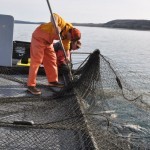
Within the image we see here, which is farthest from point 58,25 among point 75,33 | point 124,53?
point 124,53

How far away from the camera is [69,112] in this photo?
18.6ft

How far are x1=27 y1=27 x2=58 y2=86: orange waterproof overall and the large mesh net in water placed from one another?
305 mm

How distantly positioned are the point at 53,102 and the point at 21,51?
5.13 metres

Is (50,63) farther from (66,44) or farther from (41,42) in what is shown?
(66,44)

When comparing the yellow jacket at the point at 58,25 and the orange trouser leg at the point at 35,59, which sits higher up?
the yellow jacket at the point at 58,25

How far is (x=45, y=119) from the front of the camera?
541 centimetres

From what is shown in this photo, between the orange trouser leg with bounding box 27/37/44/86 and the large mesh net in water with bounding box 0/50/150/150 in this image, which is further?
the orange trouser leg with bounding box 27/37/44/86

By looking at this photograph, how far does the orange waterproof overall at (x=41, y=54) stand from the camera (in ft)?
22.4

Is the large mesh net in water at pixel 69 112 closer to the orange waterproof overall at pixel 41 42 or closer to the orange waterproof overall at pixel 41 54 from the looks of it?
the orange waterproof overall at pixel 41 54

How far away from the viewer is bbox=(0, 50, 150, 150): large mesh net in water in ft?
14.9

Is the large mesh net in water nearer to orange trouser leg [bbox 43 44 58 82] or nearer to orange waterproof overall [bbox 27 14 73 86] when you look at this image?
orange trouser leg [bbox 43 44 58 82]

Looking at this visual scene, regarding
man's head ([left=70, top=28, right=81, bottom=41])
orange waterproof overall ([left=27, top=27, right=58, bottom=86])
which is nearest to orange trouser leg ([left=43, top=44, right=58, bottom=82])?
orange waterproof overall ([left=27, top=27, right=58, bottom=86])

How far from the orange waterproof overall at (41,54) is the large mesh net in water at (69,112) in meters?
0.31

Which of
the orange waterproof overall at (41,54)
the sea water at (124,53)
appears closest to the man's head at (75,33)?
the orange waterproof overall at (41,54)
